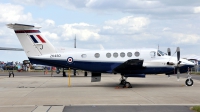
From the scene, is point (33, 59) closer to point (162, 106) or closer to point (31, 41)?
point (31, 41)

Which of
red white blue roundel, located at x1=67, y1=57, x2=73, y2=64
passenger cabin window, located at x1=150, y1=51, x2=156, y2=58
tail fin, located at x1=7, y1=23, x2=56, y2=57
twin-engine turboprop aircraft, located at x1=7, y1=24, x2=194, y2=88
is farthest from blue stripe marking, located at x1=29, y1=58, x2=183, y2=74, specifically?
passenger cabin window, located at x1=150, y1=51, x2=156, y2=58

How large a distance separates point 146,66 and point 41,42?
25.5ft

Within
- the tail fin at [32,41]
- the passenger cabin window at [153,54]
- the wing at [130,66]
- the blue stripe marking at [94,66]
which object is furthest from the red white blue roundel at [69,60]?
the passenger cabin window at [153,54]

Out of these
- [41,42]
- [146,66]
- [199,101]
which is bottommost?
[199,101]

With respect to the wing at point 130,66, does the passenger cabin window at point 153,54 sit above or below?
above

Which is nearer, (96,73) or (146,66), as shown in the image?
(146,66)

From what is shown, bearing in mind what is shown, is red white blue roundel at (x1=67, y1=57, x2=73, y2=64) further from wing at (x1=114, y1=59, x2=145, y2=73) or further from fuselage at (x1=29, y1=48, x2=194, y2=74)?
wing at (x1=114, y1=59, x2=145, y2=73)

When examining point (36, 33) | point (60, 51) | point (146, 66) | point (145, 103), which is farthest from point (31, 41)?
point (145, 103)

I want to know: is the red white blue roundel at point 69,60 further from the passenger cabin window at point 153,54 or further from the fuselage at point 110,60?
the passenger cabin window at point 153,54

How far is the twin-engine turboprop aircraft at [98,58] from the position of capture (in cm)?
2305

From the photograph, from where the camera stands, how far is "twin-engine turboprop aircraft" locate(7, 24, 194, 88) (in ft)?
75.6

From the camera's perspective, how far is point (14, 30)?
23.9 m

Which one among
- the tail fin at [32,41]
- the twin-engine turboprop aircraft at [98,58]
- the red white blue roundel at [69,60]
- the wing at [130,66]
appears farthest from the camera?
the red white blue roundel at [69,60]

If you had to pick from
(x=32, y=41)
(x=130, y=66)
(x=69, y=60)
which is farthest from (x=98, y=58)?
(x=32, y=41)
